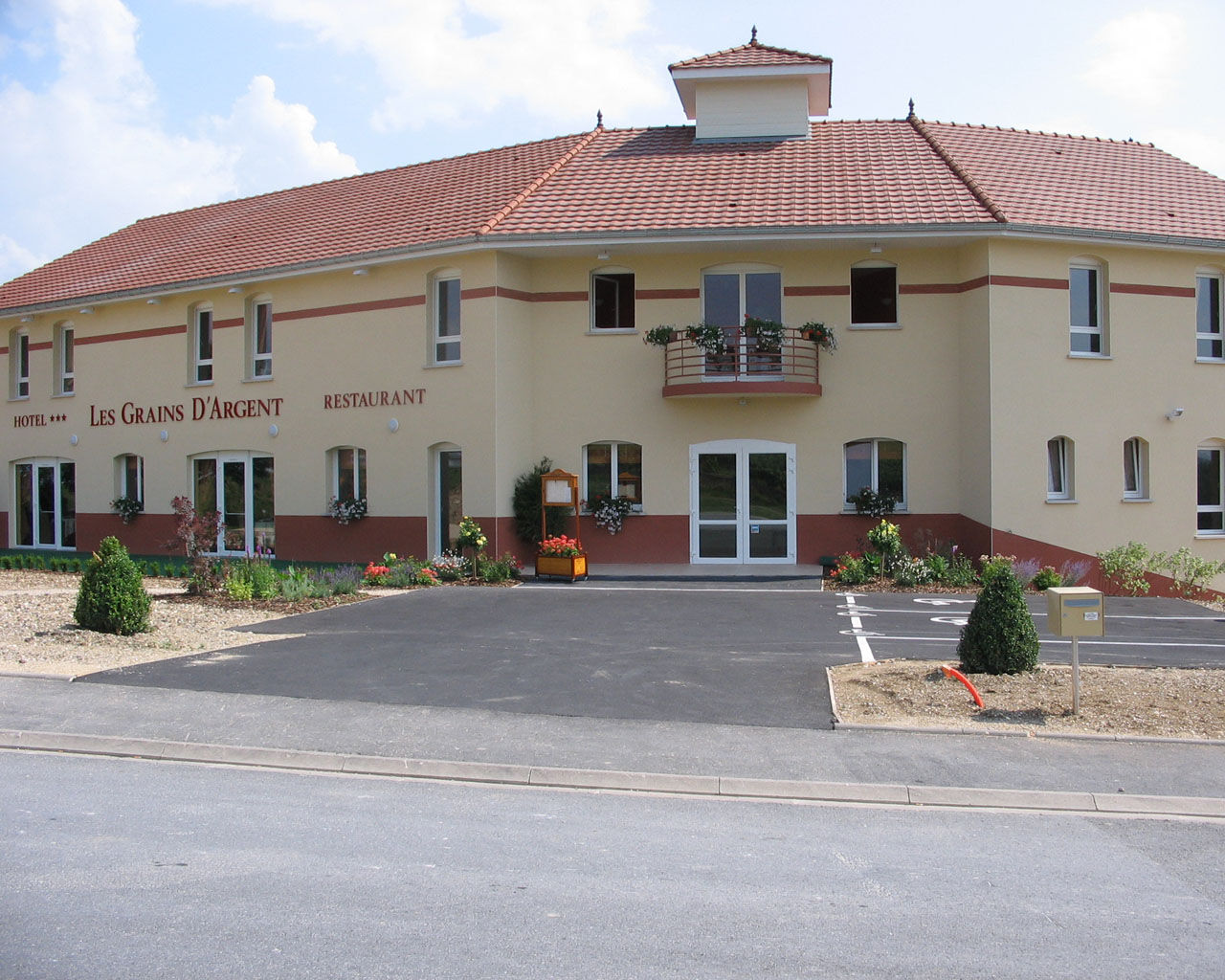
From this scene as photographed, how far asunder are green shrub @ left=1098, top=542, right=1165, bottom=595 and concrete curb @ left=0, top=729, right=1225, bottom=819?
13.3m

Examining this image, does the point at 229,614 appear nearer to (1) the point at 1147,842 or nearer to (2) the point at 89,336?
(1) the point at 1147,842

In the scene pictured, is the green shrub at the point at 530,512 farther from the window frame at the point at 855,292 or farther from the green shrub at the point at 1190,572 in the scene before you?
the green shrub at the point at 1190,572

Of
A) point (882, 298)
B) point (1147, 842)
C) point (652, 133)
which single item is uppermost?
point (652, 133)

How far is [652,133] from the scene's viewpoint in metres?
24.7

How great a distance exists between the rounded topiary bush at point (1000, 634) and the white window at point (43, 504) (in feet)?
77.9

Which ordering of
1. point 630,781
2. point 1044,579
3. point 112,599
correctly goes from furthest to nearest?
point 1044,579, point 112,599, point 630,781

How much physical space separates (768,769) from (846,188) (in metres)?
15.9

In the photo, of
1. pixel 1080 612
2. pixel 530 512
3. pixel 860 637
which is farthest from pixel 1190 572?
pixel 1080 612

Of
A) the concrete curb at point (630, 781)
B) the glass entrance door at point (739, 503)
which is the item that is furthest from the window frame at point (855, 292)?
the concrete curb at point (630, 781)

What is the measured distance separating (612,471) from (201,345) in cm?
1060

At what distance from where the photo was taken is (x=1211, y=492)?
2102 centimetres

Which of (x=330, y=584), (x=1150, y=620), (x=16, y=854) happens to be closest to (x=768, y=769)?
(x=16, y=854)

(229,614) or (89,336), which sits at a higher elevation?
(89,336)

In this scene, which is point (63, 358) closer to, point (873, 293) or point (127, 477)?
point (127, 477)
